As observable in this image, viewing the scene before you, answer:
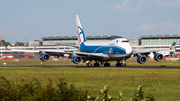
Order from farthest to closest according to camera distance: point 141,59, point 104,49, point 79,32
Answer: point 79,32
point 104,49
point 141,59

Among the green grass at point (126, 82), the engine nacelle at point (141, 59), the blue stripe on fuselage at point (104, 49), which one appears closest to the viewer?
the green grass at point (126, 82)

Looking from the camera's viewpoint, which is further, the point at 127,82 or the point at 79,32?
the point at 79,32

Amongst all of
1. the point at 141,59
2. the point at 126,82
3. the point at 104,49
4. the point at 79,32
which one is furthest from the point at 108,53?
the point at 126,82

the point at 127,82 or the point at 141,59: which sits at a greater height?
the point at 141,59

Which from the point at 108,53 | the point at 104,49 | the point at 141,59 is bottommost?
the point at 141,59

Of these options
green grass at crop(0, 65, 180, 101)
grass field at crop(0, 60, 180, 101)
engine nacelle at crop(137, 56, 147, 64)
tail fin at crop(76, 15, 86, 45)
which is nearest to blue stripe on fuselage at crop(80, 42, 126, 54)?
tail fin at crop(76, 15, 86, 45)

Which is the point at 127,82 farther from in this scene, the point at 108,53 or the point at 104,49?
the point at 104,49

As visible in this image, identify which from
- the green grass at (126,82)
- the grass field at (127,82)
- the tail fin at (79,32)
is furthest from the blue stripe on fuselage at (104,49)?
the green grass at (126,82)

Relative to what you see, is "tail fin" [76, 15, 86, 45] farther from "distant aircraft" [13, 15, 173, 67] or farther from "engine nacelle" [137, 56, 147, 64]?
"engine nacelle" [137, 56, 147, 64]

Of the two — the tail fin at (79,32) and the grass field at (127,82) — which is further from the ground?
the tail fin at (79,32)

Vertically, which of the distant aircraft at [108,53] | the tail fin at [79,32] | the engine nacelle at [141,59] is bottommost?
the engine nacelle at [141,59]

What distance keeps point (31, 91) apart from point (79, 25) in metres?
51.5

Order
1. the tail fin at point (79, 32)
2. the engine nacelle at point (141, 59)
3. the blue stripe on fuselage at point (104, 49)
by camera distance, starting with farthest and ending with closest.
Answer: the tail fin at point (79, 32) < the engine nacelle at point (141, 59) < the blue stripe on fuselage at point (104, 49)

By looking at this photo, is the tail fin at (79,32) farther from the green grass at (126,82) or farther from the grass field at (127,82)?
the green grass at (126,82)
